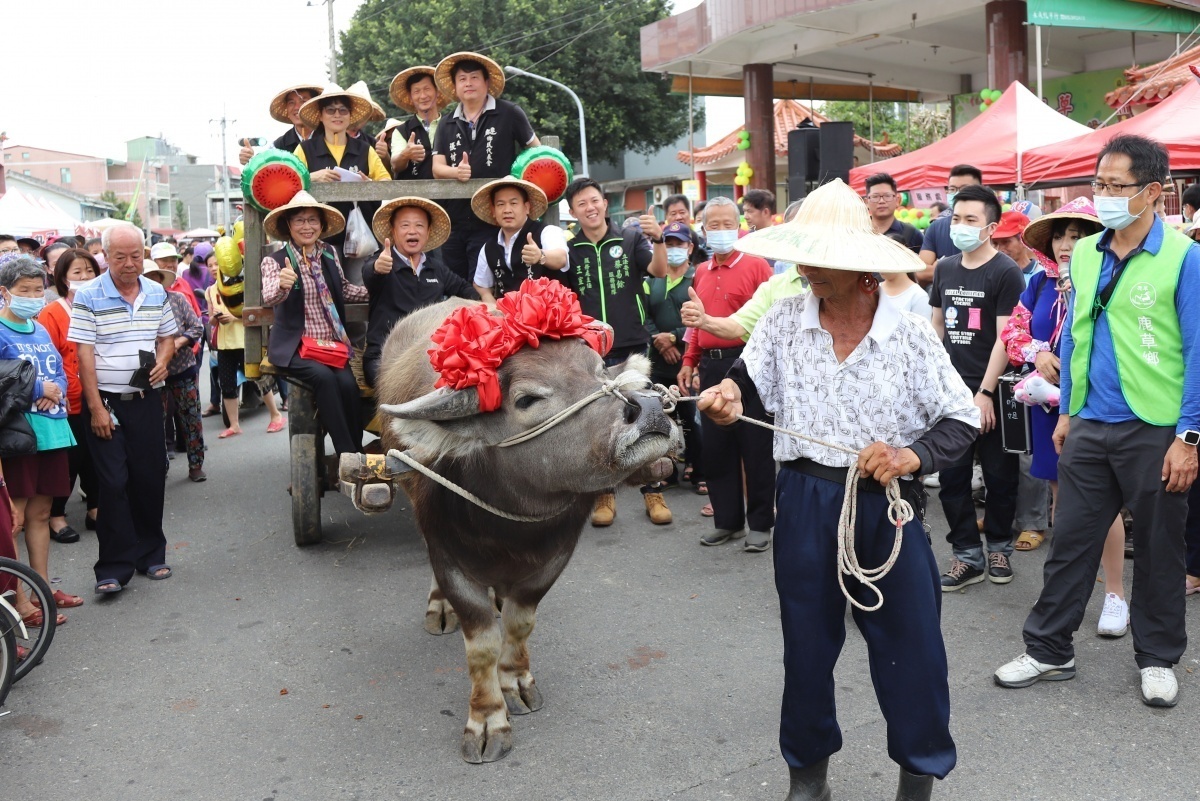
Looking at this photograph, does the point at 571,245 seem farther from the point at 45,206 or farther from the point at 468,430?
the point at 45,206

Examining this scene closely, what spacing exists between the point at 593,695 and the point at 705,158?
23547 millimetres

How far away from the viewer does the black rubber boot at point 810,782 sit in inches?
127

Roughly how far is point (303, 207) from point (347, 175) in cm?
106

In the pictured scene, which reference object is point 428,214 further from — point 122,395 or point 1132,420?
point 1132,420

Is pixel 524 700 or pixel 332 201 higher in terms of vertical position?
pixel 332 201

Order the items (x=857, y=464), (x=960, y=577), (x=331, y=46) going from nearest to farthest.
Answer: (x=857, y=464) < (x=960, y=577) < (x=331, y=46)

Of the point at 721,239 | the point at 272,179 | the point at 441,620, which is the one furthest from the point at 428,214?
the point at 441,620

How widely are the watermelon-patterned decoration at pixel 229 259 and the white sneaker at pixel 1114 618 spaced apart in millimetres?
7933

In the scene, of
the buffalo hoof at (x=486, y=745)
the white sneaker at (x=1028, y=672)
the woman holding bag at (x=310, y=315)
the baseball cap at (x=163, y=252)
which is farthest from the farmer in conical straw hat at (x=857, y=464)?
the baseball cap at (x=163, y=252)

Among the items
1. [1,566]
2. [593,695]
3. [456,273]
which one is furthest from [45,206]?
[593,695]

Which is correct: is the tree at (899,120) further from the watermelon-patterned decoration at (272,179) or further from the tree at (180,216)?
the tree at (180,216)

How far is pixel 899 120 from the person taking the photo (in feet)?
102

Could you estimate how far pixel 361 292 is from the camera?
6.43 meters

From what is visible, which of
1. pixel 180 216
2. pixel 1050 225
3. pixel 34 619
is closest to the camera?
pixel 34 619
